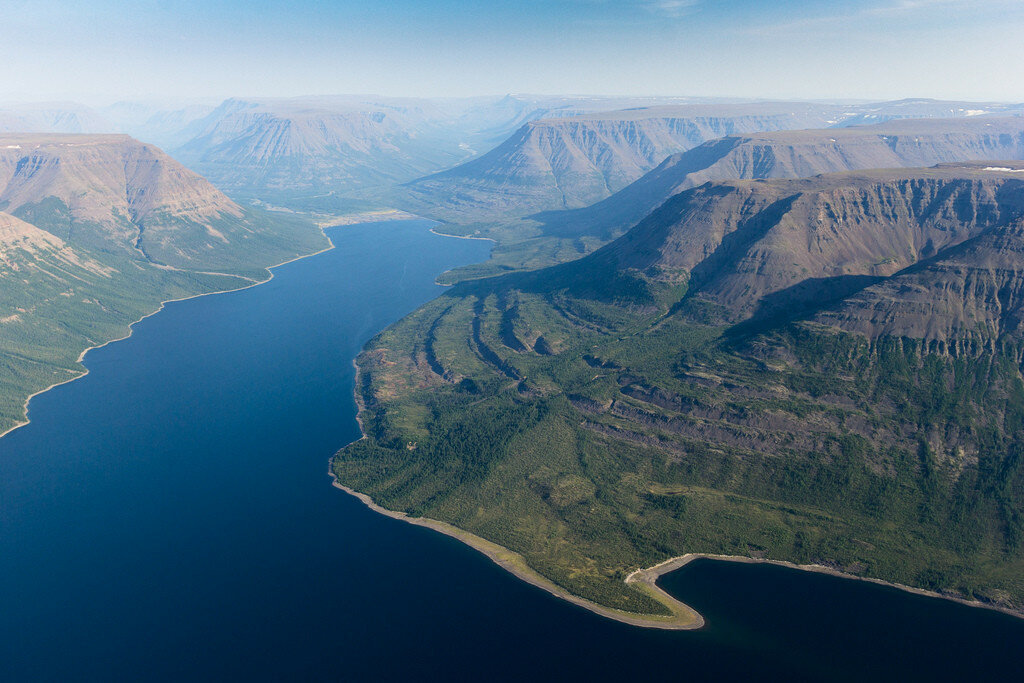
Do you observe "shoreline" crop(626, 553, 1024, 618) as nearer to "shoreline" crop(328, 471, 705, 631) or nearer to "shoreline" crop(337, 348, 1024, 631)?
"shoreline" crop(337, 348, 1024, 631)

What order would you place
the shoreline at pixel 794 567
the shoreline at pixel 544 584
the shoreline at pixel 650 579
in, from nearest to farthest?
1. the shoreline at pixel 544 584
2. the shoreline at pixel 650 579
3. the shoreline at pixel 794 567

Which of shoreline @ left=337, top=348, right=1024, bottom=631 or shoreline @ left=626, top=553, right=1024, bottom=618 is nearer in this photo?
shoreline @ left=337, top=348, right=1024, bottom=631

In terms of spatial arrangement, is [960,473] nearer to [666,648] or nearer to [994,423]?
[994,423]

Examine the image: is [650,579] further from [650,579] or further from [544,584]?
[544,584]

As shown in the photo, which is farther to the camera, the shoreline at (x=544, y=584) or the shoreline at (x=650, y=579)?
the shoreline at (x=650, y=579)

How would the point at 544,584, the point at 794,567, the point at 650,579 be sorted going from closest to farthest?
the point at 544,584
the point at 650,579
the point at 794,567

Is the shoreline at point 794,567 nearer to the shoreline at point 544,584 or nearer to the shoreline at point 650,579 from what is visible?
the shoreline at point 650,579

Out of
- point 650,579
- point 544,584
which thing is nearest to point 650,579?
point 650,579

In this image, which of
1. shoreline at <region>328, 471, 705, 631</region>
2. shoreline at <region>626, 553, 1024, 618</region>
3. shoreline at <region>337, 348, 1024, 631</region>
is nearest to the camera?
shoreline at <region>328, 471, 705, 631</region>

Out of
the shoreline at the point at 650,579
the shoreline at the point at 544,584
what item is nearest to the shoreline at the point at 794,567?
the shoreline at the point at 650,579

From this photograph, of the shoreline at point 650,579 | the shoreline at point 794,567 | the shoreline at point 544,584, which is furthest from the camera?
the shoreline at point 794,567

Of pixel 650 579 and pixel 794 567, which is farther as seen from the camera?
pixel 794 567

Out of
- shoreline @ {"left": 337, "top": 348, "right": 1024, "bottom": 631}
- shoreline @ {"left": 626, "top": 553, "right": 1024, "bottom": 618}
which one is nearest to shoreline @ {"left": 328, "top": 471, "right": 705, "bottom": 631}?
shoreline @ {"left": 337, "top": 348, "right": 1024, "bottom": 631}
